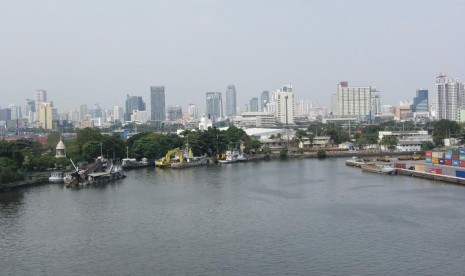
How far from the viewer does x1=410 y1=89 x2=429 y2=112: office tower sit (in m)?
64.2

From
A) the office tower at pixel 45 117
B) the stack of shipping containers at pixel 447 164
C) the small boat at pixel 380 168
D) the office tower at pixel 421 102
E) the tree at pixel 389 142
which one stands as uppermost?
the office tower at pixel 421 102

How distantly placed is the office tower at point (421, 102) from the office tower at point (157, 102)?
2861cm

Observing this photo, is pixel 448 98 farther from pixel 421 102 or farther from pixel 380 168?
pixel 380 168

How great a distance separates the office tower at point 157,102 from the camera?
72.4 m

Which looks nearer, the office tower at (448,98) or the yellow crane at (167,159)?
the yellow crane at (167,159)

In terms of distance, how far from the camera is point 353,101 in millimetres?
57062

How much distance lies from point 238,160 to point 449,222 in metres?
13.0

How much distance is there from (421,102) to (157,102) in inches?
1191

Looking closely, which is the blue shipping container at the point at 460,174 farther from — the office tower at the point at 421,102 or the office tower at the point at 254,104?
the office tower at the point at 254,104

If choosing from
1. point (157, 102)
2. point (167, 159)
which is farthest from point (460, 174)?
point (157, 102)

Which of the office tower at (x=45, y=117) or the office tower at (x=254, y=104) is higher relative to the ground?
the office tower at (x=254, y=104)

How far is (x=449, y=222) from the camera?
25.5 feet

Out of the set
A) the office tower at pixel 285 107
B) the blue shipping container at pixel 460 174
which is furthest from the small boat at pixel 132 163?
the office tower at pixel 285 107

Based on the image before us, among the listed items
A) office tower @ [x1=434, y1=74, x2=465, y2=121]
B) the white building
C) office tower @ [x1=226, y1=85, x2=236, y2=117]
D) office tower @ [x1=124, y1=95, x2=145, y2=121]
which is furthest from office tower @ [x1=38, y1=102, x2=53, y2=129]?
office tower @ [x1=226, y1=85, x2=236, y2=117]
